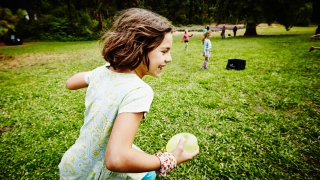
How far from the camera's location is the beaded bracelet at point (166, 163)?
127 centimetres

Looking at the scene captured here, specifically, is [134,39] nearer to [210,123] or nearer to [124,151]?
[124,151]

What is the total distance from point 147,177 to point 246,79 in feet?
28.6

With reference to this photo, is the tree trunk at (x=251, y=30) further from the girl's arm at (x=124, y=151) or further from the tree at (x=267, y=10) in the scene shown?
the girl's arm at (x=124, y=151)

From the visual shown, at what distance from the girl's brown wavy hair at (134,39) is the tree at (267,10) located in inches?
1322

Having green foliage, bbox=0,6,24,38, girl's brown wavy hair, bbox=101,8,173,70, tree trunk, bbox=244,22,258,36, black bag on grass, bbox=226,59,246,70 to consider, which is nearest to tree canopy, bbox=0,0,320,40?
tree trunk, bbox=244,22,258,36

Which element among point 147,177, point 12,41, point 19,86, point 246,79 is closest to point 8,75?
point 19,86

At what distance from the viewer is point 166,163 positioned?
1.28 m

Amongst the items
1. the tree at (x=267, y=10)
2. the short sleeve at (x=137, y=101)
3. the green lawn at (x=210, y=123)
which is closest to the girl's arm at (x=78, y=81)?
the short sleeve at (x=137, y=101)

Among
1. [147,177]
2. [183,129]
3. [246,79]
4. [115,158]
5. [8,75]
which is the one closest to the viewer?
[115,158]

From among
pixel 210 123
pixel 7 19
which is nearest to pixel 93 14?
pixel 7 19

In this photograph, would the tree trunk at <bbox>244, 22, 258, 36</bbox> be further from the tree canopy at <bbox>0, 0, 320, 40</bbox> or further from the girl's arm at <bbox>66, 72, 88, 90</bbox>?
the girl's arm at <bbox>66, 72, 88, 90</bbox>

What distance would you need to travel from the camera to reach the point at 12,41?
1121 inches

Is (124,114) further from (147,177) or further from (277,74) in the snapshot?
(277,74)

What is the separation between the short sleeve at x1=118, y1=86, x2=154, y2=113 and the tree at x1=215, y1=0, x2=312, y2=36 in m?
33.9
